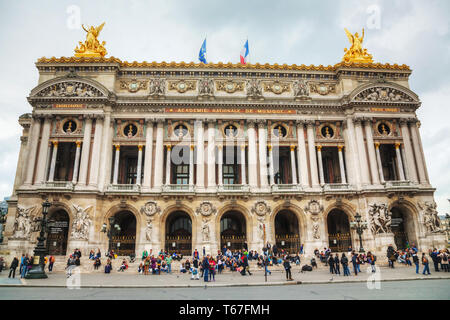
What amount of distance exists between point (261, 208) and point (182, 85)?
17.0 meters

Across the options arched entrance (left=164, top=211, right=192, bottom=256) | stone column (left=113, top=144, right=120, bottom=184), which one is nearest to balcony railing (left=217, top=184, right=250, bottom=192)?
arched entrance (left=164, top=211, right=192, bottom=256)

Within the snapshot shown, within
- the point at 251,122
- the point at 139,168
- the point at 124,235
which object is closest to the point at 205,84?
the point at 251,122

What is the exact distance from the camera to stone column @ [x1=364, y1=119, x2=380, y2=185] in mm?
32500

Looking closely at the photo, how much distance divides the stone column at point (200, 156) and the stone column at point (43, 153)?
16.1m

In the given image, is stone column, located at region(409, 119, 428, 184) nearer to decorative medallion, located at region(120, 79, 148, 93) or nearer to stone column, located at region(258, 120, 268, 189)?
stone column, located at region(258, 120, 268, 189)

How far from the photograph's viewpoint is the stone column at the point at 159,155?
105 ft

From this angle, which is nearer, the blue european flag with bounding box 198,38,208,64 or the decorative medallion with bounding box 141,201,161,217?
the decorative medallion with bounding box 141,201,161,217

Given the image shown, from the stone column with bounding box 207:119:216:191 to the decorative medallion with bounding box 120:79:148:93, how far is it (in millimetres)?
9095

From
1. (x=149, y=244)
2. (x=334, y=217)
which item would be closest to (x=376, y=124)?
(x=334, y=217)

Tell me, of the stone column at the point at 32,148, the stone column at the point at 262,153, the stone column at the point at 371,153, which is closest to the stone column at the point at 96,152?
the stone column at the point at 32,148

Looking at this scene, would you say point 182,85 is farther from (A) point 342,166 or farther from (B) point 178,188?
(A) point 342,166

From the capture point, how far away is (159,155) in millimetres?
32812
